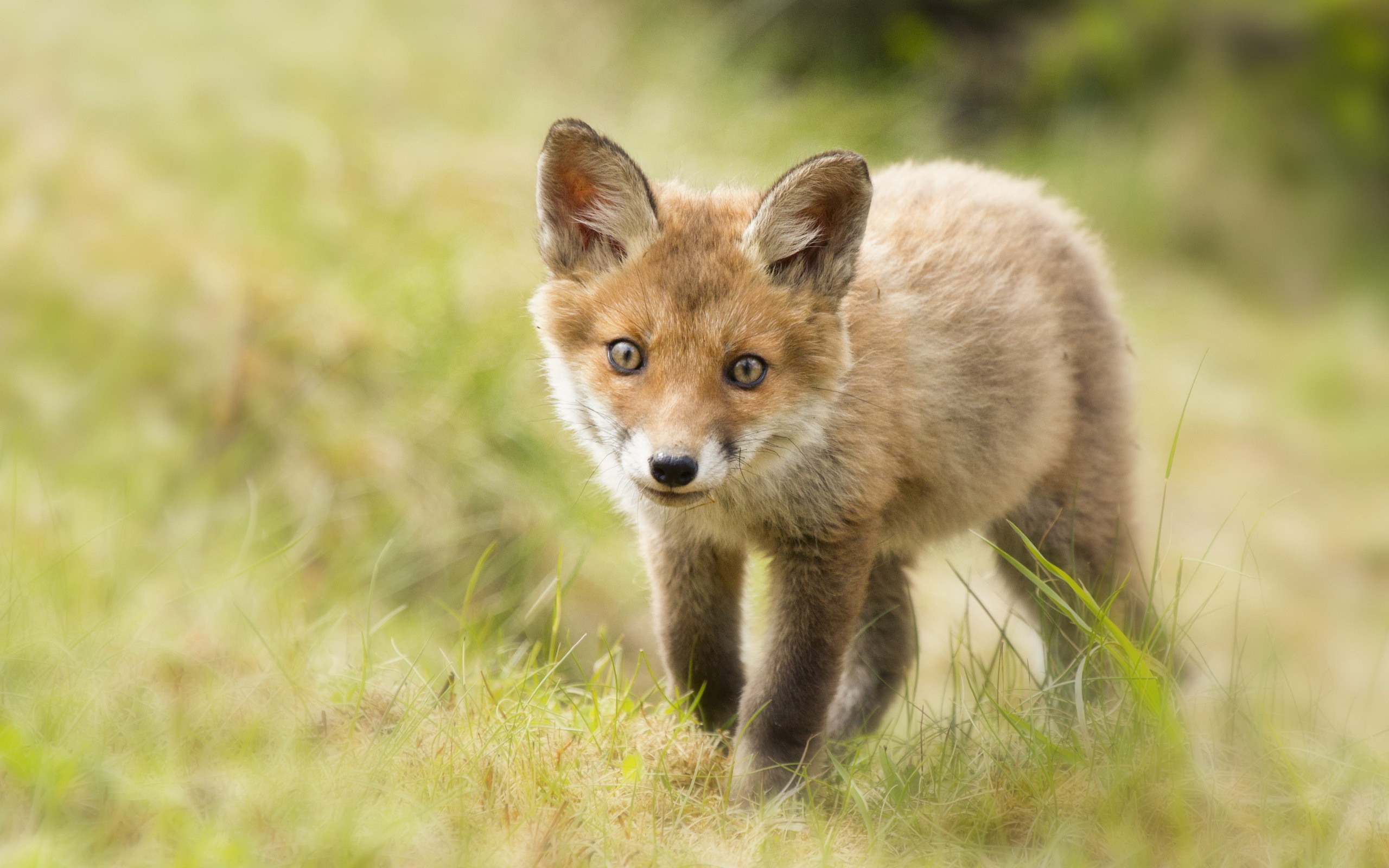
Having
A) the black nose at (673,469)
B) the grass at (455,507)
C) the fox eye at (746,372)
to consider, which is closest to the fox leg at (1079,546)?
the grass at (455,507)

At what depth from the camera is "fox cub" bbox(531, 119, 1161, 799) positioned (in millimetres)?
2934

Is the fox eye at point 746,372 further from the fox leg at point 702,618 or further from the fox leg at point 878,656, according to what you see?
the fox leg at point 878,656

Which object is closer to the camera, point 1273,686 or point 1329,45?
point 1273,686

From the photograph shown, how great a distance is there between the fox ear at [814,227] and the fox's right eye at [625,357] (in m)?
0.43

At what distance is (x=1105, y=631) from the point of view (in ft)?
10.2

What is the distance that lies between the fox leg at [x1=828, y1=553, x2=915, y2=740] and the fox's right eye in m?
1.43

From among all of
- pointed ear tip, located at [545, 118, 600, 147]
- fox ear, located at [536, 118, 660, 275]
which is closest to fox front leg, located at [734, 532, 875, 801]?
fox ear, located at [536, 118, 660, 275]

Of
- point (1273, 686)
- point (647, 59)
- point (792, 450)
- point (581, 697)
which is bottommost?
point (581, 697)

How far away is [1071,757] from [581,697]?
4.77 ft

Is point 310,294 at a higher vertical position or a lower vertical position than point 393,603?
higher

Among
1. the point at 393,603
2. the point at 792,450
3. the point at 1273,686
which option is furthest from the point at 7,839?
the point at 1273,686

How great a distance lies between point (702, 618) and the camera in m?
3.43

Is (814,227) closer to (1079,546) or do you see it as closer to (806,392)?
(806,392)

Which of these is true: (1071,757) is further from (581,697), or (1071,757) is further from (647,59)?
(647,59)
